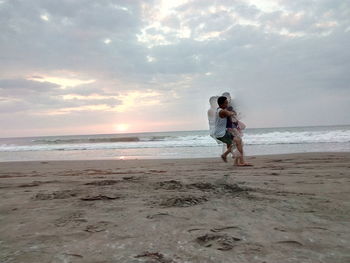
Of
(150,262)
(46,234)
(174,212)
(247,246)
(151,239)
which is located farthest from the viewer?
(174,212)

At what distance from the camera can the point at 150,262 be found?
5.23ft

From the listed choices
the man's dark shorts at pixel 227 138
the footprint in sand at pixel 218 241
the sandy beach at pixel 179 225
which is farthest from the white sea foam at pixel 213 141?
the footprint in sand at pixel 218 241

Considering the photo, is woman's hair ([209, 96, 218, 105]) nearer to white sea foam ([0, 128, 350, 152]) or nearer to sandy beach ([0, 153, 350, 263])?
sandy beach ([0, 153, 350, 263])

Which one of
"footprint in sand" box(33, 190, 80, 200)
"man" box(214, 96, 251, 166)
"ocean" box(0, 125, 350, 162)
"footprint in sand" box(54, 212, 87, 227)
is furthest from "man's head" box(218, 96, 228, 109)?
"ocean" box(0, 125, 350, 162)

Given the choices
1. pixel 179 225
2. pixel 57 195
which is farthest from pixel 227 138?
pixel 179 225

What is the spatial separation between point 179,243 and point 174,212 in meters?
0.66

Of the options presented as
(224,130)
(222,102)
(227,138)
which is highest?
(222,102)

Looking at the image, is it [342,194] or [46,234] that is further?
[342,194]

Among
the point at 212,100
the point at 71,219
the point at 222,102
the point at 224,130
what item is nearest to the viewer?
the point at 71,219

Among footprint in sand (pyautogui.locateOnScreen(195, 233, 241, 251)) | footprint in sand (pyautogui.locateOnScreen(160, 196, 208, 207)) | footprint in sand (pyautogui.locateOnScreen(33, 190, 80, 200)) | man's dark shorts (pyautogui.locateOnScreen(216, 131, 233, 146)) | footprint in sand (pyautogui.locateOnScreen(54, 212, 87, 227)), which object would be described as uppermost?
man's dark shorts (pyautogui.locateOnScreen(216, 131, 233, 146))

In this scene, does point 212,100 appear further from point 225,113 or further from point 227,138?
point 227,138

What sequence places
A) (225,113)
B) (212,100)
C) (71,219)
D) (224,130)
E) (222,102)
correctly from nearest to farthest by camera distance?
(71,219), (225,113), (222,102), (224,130), (212,100)

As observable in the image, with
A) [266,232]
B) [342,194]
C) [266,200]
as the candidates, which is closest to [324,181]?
[342,194]

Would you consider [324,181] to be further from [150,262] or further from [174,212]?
[150,262]
